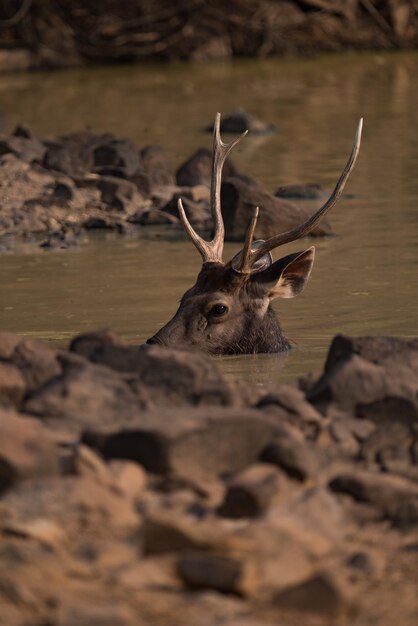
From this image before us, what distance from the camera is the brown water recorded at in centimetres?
1238

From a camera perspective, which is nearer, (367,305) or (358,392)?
(358,392)

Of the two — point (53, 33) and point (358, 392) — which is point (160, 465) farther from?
point (53, 33)

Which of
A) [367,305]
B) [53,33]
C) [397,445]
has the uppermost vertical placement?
[397,445]

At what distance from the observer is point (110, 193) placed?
61.3ft

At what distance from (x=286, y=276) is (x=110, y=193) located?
770cm

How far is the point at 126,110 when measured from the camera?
2997 cm

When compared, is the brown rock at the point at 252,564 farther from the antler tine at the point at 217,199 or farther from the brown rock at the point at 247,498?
the antler tine at the point at 217,199

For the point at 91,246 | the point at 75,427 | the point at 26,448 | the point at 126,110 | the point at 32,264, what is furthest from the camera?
the point at 126,110

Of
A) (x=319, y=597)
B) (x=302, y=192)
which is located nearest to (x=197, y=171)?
(x=302, y=192)

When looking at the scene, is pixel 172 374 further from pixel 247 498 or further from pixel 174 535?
pixel 174 535

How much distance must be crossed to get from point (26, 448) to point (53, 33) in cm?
3454

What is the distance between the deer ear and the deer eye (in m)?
0.29

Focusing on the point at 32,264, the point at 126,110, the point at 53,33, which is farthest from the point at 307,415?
the point at 53,33

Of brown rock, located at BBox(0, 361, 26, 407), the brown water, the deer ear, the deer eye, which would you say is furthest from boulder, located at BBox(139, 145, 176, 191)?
brown rock, located at BBox(0, 361, 26, 407)
